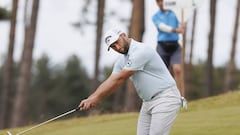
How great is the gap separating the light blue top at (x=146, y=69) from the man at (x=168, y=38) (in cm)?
525

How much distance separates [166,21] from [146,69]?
5637 mm

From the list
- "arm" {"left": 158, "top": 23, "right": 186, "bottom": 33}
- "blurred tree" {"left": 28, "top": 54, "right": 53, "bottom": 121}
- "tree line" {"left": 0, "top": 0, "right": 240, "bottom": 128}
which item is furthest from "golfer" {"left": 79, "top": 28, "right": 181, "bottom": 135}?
"blurred tree" {"left": 28, "top": 54, "right": 53, "bottom": 121}

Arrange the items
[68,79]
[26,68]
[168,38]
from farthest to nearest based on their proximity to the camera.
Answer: [68,79], [26,68], [168,38]

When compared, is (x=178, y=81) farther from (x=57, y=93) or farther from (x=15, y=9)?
(x=57, y=93)

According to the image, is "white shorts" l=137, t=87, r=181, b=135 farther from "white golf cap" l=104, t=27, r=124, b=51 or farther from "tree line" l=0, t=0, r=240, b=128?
"tree line" l=0, t=0, r=240, b=128

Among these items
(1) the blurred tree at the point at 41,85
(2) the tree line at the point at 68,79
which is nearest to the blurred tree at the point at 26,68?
(2) the tree line at the point at 68,79

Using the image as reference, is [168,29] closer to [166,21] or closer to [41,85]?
[166,21]

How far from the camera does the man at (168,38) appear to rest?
11905 millimetres

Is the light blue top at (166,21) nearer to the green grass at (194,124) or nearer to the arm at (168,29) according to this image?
the arm at (168,29)

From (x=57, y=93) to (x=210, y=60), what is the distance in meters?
35.0

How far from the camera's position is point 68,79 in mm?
62844

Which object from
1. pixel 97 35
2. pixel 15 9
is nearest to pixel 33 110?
pixel 97 35

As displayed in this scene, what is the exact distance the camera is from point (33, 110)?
6894 cm

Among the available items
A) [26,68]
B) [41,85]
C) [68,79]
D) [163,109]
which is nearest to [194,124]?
[163,109]
